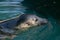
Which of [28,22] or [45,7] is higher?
→ [28,22]

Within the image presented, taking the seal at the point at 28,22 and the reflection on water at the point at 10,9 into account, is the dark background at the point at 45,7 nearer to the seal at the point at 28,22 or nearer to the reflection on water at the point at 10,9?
the reflection on water at the point at 10,9

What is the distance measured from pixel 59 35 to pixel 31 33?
0.51 m

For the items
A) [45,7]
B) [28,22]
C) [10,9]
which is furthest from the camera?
[45,7]

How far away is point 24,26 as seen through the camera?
4.17 m

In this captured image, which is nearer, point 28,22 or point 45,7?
point 28,22

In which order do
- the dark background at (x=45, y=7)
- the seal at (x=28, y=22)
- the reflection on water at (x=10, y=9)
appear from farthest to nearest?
the dark background at (x=45, y=7), the reflection on water at (x=10, y=9), the seal at (x=28, y=22)

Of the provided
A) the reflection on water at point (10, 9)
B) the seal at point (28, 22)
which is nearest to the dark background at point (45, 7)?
the reflection on water at point (10, 9)

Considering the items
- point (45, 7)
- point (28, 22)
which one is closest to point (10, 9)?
point (45, 7)

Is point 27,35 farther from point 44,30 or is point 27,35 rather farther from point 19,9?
point 19,9

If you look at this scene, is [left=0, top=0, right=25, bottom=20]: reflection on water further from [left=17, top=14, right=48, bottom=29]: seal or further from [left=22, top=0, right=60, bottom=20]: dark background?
[left=17, top=14, right=48, bottom=29]: seal

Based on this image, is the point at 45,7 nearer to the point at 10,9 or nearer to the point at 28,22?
the point at 10,9

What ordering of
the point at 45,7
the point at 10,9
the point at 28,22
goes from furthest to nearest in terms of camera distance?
the point at 45,7, the point at 10,9, the point at 28,22

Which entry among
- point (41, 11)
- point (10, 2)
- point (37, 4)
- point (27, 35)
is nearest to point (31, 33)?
point (27, 35)

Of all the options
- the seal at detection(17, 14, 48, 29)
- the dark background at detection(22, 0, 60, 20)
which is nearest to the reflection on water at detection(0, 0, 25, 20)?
the dark background at detection(22, 0, 60, 20)
